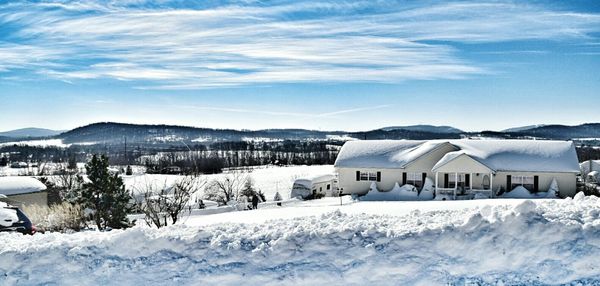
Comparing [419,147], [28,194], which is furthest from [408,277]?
[28,194]

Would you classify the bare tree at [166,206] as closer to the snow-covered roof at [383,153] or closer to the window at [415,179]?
the snow-covered roof at [383,153]

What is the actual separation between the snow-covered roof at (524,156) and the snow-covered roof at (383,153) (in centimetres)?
194

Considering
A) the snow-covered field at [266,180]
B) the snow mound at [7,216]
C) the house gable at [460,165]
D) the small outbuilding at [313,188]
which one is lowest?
the snow-covered field at [266,180]

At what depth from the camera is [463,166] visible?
31.6m

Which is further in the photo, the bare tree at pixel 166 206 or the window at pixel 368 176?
the window at pixel 368 176

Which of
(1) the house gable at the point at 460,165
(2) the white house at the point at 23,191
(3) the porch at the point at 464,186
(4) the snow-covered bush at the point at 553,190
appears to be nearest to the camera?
(4) the snow-covered bush at the point at 553,190

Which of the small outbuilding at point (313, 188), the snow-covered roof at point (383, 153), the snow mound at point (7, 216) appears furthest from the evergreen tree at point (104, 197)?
the small outbuilding at point (313, 188)

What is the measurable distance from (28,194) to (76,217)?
15030 millimetres

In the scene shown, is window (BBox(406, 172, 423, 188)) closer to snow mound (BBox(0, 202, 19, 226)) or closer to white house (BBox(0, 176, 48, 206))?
white house (BBox(0, 176, 48, 206))

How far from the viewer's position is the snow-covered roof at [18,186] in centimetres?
3334

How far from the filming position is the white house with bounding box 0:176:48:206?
3322 cm

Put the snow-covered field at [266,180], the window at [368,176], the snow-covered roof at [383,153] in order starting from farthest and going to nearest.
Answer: the snow-covered field at [266,180], the window at [368,176], the snow-covered roof at [383,153]

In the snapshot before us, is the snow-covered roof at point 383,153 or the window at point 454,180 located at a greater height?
the snow-covered roof at point 383,153

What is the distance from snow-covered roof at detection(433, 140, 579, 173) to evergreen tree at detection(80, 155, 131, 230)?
60.1 ft
